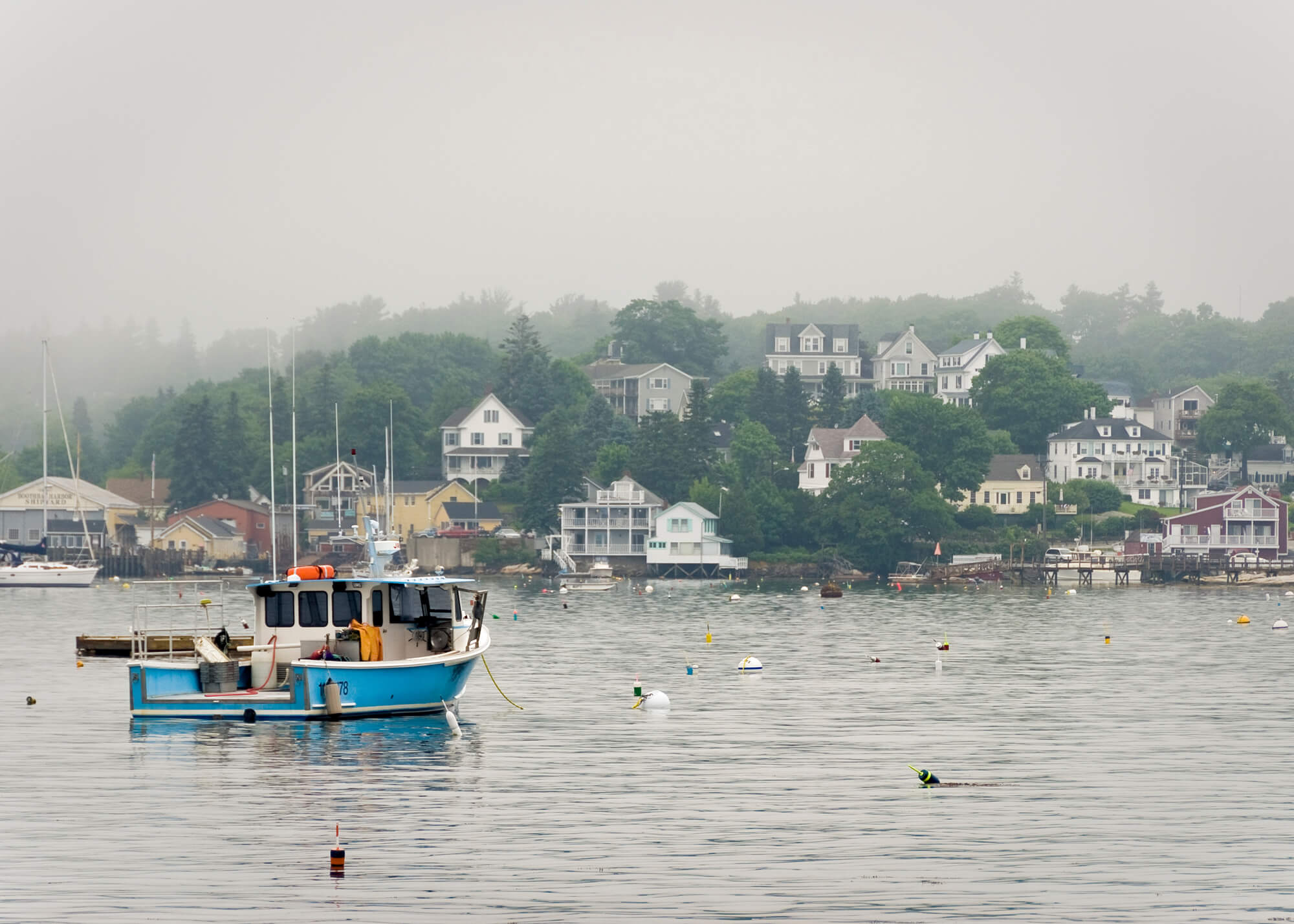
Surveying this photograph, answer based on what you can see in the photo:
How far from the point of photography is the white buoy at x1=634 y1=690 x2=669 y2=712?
60.8 m

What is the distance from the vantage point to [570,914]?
2938cm

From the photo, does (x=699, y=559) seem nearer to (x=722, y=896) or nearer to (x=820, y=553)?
(x=820, y=553)

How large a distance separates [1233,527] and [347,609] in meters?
154

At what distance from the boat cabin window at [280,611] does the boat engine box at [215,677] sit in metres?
2.02

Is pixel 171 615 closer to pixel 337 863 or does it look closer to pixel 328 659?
pixel 328 659

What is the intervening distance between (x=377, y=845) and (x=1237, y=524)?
169358mm

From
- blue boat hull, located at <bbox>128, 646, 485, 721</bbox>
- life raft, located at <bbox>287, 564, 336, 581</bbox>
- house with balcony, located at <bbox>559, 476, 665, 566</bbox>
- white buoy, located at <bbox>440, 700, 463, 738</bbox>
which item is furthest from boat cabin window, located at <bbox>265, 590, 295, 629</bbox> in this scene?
house with balcony, located at <bbox>559, 476, 665, 566</bbox>

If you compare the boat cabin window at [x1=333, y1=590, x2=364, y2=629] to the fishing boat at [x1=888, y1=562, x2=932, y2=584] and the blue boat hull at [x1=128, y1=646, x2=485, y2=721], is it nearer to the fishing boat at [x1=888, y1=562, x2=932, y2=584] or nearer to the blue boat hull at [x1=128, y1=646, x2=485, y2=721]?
the blue boat hull at [x1=128, y1=646, x2=485, y2=721]

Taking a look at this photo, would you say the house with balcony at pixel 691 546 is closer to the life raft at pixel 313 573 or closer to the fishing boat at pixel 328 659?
the fishing boat at pixel 328 659

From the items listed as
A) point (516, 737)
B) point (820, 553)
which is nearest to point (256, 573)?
point (820, 553)

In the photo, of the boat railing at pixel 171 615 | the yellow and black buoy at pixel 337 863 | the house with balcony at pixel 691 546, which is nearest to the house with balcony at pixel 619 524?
the house with balcony at pixel 691 546

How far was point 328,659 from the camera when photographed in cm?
5272

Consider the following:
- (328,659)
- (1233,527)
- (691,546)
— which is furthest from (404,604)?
(1233,527)

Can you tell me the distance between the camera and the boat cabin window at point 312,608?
54156mm
